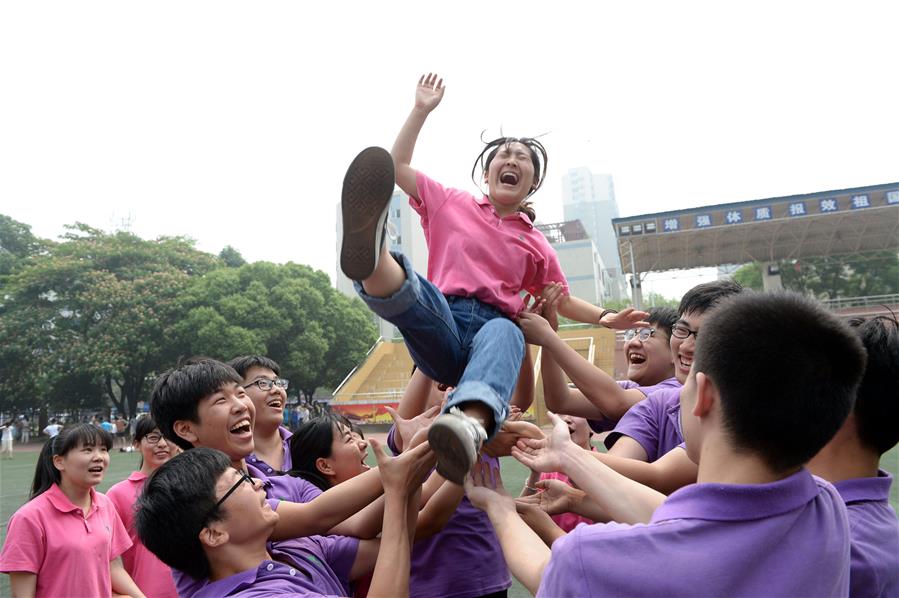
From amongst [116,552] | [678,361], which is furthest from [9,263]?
[678,361]

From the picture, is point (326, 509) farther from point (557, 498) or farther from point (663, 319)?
point (663, 319)

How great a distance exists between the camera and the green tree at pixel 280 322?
27.8m

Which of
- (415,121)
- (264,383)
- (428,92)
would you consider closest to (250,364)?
(264,383)

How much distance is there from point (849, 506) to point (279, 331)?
2900 centimetres

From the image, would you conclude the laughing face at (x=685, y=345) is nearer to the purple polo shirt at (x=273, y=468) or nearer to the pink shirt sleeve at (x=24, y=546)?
the purple polo shirt at (x=273, y=468)

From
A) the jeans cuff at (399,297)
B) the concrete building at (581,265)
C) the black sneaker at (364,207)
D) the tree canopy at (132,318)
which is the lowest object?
the concrete building at (581,265)

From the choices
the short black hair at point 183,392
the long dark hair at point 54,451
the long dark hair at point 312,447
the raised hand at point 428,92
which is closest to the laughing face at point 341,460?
the long dark hair at point 312,447

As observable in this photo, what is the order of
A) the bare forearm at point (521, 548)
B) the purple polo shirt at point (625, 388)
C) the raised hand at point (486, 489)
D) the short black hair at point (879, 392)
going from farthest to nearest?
the purple polo shirt at point (625, 388)
the raised hand at point (486, 489)
the short black hair at point (879, 392)
the bare forearm at point (521, 548)

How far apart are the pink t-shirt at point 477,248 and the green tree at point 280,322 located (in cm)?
2568

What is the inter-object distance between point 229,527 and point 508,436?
35.0 inches

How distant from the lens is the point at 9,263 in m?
31.3

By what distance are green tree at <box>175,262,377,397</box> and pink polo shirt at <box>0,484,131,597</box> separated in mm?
24375

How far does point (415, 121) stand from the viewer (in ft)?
8.77

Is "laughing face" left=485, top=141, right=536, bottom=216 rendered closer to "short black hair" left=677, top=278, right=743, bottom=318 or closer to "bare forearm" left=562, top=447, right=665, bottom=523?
"short black hair" left=677, top=278, right=743, bottom=318
